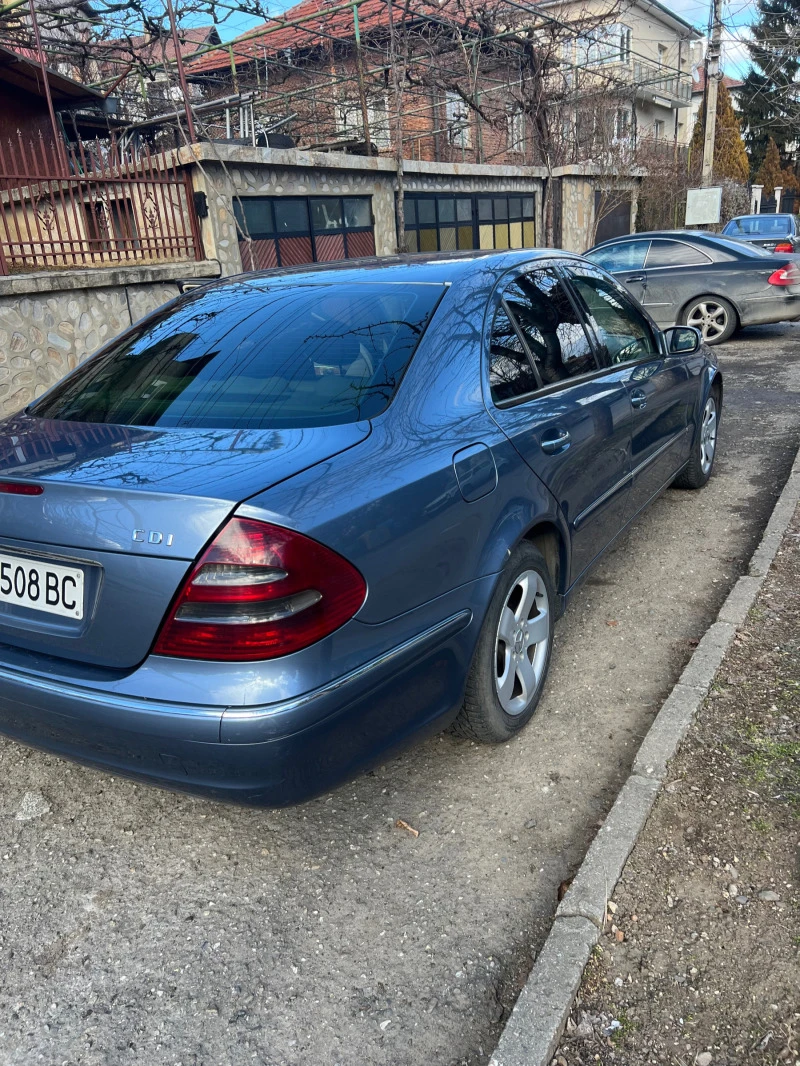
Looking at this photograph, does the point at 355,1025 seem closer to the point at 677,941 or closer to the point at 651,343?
the point at 677,941

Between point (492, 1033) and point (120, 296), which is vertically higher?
point (120, 296)

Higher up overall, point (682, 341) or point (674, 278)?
point (682, 341)

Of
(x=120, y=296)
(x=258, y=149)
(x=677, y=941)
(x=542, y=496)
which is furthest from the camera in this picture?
(x=258, y=149)

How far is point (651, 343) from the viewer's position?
4.34 metres

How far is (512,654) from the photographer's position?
112 inches

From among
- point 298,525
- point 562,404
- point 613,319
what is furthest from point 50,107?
point 298,525

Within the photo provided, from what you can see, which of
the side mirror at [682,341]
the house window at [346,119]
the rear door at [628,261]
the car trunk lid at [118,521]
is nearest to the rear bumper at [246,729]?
the car trunk lid at [118,521]

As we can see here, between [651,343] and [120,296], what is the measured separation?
6389 mm

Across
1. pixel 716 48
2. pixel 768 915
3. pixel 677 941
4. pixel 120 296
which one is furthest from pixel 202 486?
pixel 716 48

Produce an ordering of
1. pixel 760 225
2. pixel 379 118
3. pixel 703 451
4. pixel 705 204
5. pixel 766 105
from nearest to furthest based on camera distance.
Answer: pixel 703 451, pixel 705 204, pixel 760 225, pixel 379 118, pixel 766 105

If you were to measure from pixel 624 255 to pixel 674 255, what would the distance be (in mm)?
753

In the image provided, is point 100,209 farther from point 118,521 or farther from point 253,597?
point 253,597

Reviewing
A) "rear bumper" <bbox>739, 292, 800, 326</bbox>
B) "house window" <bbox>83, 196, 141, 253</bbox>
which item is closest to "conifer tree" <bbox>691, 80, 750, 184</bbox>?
"rear bumper" <bbox>739, 292, 800, 326</bbox>

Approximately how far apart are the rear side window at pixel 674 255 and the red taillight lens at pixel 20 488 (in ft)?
33.9
